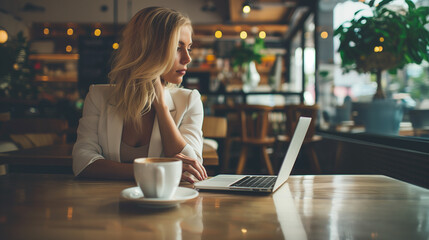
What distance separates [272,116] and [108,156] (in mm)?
3845

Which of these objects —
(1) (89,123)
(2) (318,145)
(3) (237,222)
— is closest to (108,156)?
(1) (89,123)

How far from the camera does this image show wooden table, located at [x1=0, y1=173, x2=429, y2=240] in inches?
20.6

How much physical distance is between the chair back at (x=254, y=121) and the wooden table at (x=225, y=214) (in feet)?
9.88

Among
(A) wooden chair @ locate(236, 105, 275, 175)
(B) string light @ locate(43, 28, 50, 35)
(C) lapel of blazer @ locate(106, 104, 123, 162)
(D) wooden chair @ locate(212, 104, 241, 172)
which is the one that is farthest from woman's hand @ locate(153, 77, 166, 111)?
(B) string light @ locate(43, 28, 50, 35)

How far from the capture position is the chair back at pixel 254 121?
3914 millimetres

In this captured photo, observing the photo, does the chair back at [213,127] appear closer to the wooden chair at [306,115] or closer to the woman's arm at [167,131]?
the woman's arm at [167,131]

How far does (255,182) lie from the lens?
3.00 ft

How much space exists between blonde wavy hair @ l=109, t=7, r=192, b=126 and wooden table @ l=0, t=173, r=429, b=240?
0.49 meters

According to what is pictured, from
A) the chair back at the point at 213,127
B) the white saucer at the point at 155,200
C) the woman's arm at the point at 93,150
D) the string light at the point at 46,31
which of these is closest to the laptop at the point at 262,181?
the white saucer at the point at 155,200

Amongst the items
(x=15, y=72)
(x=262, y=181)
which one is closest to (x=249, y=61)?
(x=15, y=72)

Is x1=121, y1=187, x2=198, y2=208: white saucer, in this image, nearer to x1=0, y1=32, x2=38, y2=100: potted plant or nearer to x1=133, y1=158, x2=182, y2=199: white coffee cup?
x1=133, y1=158, x2=182, y2=199: white coffee cup

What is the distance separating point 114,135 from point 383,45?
2.00 metres

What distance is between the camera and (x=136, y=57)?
4.58 ft

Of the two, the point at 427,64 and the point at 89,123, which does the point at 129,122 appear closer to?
the point at 89,123
